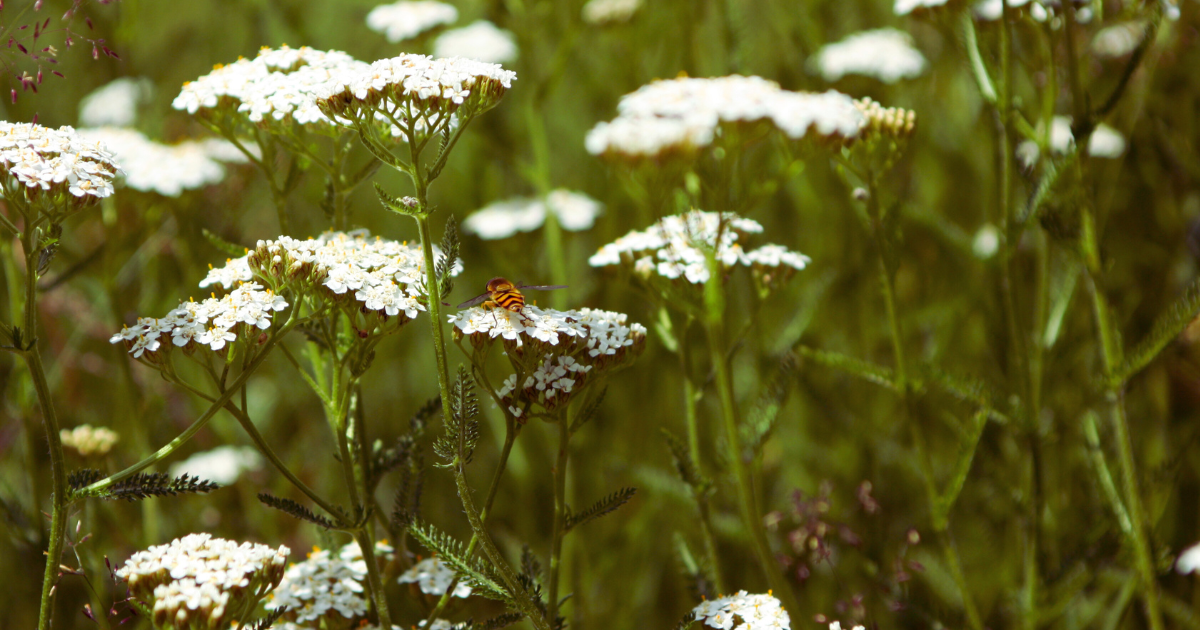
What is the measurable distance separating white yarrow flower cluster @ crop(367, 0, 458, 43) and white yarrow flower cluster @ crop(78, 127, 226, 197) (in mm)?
926

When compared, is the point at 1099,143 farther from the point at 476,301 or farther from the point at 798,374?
the point at 476,301

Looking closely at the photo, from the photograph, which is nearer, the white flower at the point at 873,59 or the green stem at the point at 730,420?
the green stem at the point at 730,420

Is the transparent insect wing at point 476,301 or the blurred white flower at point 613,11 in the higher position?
the blurred white flower at point 613,11

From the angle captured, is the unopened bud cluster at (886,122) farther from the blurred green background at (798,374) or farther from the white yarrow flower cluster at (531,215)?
the white yarrow flower cluster at (531,215)

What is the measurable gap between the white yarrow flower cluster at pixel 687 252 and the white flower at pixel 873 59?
1.50 m

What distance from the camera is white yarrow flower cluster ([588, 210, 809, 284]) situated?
77.9 inches

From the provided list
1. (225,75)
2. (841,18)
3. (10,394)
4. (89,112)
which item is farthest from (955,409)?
(89,112)

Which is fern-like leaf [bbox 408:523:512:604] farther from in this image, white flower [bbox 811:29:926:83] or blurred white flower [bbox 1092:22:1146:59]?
blurred white flower [bbox 1092:22:1146:59]

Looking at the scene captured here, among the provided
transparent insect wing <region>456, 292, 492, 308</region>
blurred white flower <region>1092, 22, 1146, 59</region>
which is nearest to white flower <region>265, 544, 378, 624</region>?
transparent insect wing <region>456, 292, 492, 308</region>

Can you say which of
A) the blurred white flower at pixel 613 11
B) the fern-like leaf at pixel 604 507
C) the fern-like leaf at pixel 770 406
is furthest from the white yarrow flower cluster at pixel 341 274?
the blurred white flower at pixel 613 11

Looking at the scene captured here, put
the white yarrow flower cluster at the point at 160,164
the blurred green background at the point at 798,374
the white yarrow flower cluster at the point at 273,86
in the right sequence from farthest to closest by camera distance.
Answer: the white yarrow flower cluster at the point at 160,164, the blurred green background at the point at 798,374, the white yarrow flower cluster at the point at 273,86

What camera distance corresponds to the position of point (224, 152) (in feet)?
11.1

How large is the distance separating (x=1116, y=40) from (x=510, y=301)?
324 cm

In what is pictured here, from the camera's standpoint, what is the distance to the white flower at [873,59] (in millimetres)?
3395
